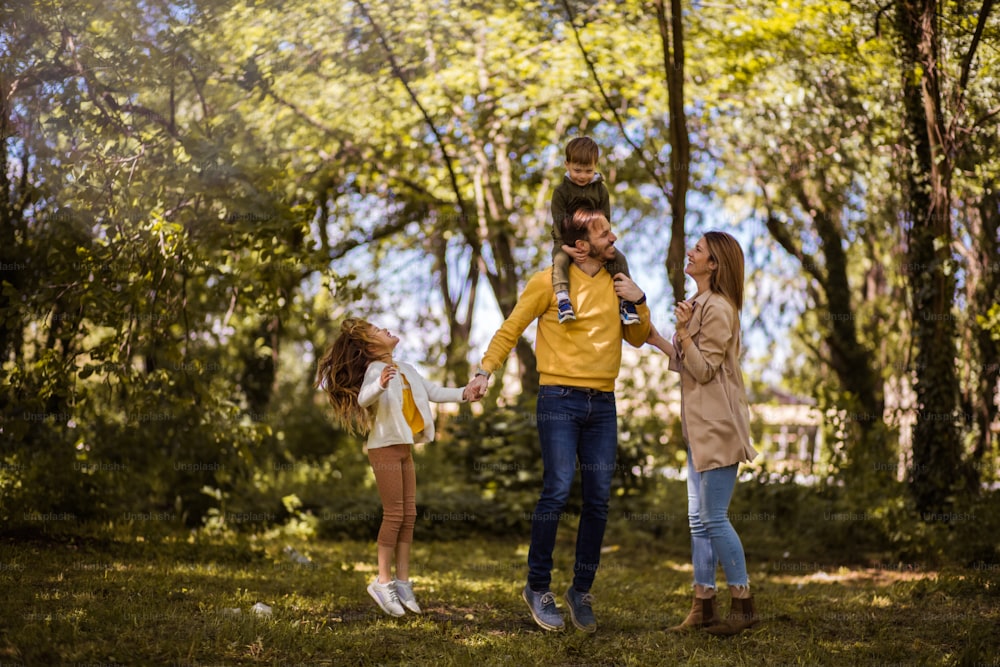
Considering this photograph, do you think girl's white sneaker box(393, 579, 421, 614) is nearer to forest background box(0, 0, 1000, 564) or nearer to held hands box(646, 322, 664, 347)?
held hands box(646, 322, 664, 347)

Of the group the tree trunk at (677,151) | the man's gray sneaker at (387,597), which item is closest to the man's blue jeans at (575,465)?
the man's gray sneaker at (387,597)

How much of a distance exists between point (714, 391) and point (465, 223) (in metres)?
6.43

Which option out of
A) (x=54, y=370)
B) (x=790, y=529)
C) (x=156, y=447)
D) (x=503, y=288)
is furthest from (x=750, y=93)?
(x=54, y=370)

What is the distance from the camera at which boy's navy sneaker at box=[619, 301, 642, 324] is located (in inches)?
167

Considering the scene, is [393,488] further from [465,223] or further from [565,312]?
[465,223]

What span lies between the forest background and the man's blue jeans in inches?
87.5

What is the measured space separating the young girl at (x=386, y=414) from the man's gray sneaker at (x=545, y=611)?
612 mm

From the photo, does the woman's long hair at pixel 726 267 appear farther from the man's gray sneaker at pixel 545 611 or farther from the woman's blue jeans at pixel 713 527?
the man's gray sneaker at pixel 545 611

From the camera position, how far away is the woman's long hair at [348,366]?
4605mm

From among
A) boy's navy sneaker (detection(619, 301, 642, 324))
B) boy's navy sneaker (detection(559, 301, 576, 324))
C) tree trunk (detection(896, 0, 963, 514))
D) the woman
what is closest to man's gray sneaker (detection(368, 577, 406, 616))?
the woman

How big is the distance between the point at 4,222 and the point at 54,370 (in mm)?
1022

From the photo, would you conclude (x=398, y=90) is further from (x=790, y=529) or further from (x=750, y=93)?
(x=790, y=529)

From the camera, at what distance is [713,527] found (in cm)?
402

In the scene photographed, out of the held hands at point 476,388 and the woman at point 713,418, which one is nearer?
the woman at point 713,418
